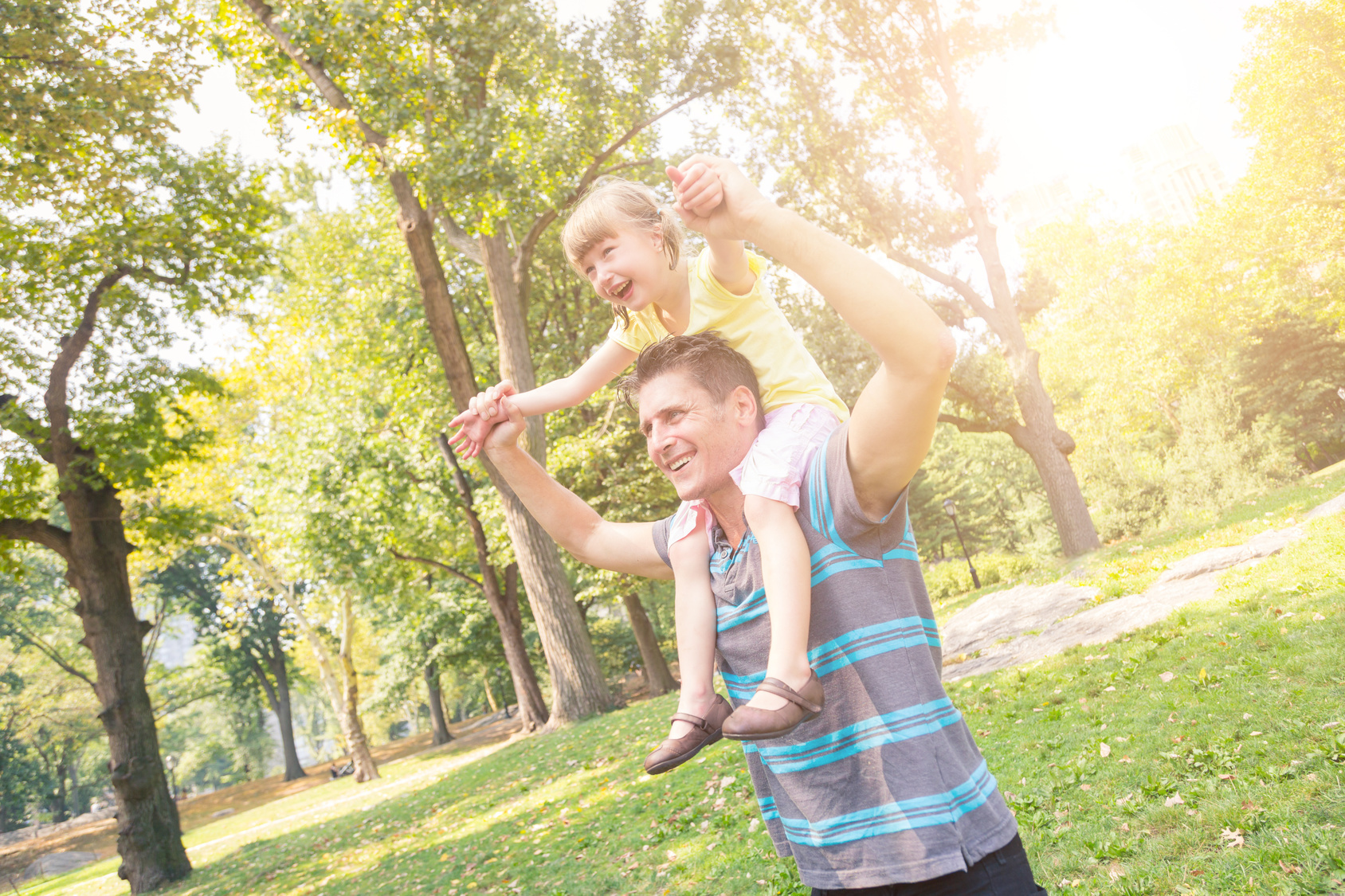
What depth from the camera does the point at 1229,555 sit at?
1025cm

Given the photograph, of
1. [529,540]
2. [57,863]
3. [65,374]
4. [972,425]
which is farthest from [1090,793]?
[57,863]

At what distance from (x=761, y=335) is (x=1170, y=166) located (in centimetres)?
21430

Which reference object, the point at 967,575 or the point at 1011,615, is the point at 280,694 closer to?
the point at 967,575

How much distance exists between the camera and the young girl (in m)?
1.56

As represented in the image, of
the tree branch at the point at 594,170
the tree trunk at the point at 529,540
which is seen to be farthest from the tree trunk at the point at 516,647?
the tree branch at the point at 594,170

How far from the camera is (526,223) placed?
1457 cm

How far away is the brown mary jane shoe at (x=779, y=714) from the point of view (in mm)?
1497

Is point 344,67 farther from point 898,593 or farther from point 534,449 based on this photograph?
point 898,593

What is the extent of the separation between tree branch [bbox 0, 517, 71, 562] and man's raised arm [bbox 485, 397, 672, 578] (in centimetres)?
1396

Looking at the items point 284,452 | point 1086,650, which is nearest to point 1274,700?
point 1086,650

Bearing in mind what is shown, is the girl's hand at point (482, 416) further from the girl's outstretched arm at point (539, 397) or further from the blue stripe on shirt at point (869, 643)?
the blue stripe on shirt at point (869, 643)

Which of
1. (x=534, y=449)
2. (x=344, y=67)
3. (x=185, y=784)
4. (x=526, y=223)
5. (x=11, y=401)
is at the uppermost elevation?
(x=344, y=67)

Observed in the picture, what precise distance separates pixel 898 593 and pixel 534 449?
1188cm

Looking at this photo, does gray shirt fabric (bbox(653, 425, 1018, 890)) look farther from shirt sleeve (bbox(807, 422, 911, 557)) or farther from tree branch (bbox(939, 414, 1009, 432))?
tree branch (bbox(939, 414, 1009, 432))
